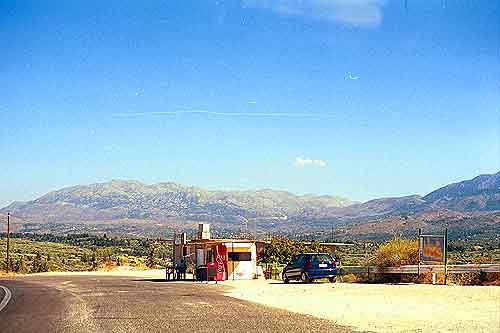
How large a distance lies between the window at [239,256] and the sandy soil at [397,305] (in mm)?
11747

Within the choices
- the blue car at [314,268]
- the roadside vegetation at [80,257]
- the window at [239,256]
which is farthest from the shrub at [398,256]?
the roadside vegetation at [80,257]

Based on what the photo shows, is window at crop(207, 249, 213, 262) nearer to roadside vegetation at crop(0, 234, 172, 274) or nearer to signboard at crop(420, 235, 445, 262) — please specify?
roadside vegetation at crop(0, 234, 172, 274)

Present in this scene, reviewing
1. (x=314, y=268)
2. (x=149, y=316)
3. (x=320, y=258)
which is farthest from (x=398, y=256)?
(x=149, y=316)

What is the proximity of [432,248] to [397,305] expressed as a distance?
10.7m

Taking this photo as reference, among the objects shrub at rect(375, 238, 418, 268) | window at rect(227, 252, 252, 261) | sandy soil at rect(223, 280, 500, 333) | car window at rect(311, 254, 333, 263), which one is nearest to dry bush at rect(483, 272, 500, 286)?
sandy soil at rect(223, 280, 500, 333)

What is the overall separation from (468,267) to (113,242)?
284 feet

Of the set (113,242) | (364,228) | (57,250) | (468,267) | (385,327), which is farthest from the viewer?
(364,228)

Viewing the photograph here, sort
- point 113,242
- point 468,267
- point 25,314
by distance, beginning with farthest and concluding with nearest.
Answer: point 113,242 → point 468,267 → point 25,314

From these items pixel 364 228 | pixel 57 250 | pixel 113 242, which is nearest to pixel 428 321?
pixel 57 250

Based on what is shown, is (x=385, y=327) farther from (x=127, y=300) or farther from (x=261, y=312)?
(x=127, y=300)

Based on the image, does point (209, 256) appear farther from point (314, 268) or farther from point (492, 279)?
point (492, 279)

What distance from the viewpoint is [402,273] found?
32469 mm

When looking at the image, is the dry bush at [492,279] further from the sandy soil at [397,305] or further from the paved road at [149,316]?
the paved road at [149,316]

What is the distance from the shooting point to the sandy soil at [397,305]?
16.3 meters
